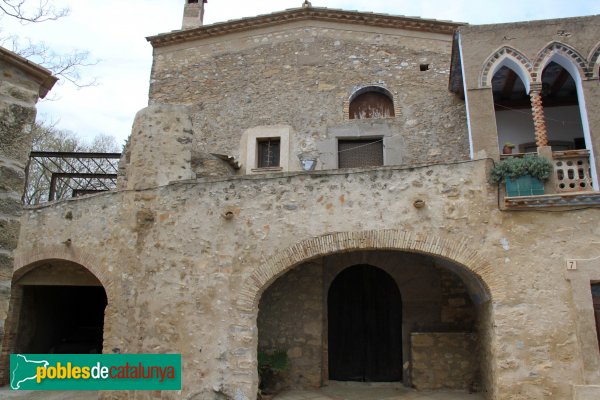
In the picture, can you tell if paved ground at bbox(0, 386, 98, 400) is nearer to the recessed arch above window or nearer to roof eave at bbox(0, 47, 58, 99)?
roof eave at bbox(0, 47, 58, 99)

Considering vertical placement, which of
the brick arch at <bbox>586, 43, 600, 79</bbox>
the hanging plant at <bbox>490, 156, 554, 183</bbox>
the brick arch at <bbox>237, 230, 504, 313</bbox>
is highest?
the brick arch at <bbox>586, 43, 600, 79</bbox>

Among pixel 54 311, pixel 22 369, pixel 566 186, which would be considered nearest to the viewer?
pixel 566 186

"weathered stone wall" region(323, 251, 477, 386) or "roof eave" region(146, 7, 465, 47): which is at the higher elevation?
"roof eave" region(146, 7, 465, 47)

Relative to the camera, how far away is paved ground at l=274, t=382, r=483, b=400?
7.48 metres

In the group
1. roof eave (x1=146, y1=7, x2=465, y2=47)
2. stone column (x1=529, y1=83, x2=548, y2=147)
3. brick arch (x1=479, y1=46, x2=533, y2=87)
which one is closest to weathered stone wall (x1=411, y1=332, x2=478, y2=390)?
stone column (x1=529, y1=83, x2=548, y2=147)

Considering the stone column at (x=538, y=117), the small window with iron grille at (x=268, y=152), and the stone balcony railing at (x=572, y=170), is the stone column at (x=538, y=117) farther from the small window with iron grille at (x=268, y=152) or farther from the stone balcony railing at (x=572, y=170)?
the small window with iron grille at (x=268, y=152)

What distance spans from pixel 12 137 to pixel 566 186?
270 inches

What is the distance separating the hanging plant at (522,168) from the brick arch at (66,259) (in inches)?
258

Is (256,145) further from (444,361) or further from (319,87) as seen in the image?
A: (444,361)

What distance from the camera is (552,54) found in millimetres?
7590

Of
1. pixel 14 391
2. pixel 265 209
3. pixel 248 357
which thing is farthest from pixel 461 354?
pixel 14 391

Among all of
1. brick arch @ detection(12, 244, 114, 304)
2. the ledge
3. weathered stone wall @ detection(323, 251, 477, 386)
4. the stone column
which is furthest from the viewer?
weathered stone wall @ detection(323, 251, 477, 386)

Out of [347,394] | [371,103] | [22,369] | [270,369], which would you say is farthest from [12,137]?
[371,103]

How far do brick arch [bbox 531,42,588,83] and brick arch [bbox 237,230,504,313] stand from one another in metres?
3.17
